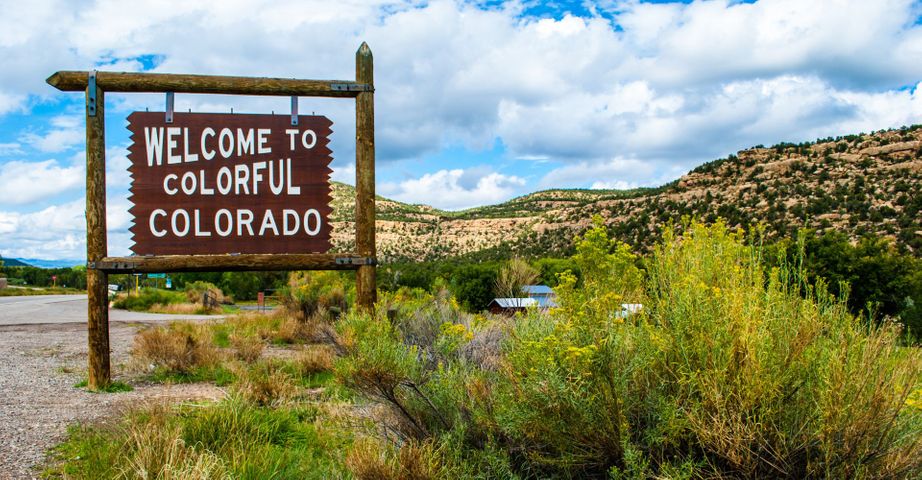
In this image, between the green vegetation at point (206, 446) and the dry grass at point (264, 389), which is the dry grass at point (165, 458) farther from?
the dry grass at point (264, 389)

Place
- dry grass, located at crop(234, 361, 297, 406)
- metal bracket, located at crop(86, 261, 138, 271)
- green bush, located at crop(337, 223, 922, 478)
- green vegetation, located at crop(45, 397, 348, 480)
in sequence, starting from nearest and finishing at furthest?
1. green bush, located at crop(337, 223, 922, 478)
2. green vegetation, located at crop(45, 397, 348, 480)
3. dry grass, located at crop(234, 361, 297, 406)
4. metal bracket, located at crop(86, 261, 138, 271)

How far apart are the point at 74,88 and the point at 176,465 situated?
6495mm

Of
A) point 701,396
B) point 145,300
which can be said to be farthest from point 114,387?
point 145,300

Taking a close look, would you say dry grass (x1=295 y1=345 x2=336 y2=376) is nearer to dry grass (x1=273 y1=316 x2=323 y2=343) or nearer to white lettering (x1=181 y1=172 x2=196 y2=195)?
white lettering (x1=181 y1=172 x2=196 y2=195)

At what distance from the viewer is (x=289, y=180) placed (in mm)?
8602

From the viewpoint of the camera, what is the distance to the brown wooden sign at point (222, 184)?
8422 millimetres

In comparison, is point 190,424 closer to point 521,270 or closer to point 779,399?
point 779,399

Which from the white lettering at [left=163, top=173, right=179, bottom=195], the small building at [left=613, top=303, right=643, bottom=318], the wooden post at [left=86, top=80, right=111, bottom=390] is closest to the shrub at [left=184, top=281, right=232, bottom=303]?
the wooden post at [left=86, top=80, right=111, bottom=390]

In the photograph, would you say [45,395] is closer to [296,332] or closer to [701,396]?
[296,332]

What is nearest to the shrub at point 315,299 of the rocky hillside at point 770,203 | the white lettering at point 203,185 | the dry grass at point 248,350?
the dry grass at point 248,350

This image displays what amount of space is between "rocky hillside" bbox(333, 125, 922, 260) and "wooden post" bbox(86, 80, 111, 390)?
109 feet

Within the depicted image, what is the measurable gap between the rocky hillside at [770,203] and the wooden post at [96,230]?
33298 millimetres

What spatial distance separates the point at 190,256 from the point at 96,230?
4.05 feet

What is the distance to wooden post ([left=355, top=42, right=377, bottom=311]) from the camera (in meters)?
8.82
